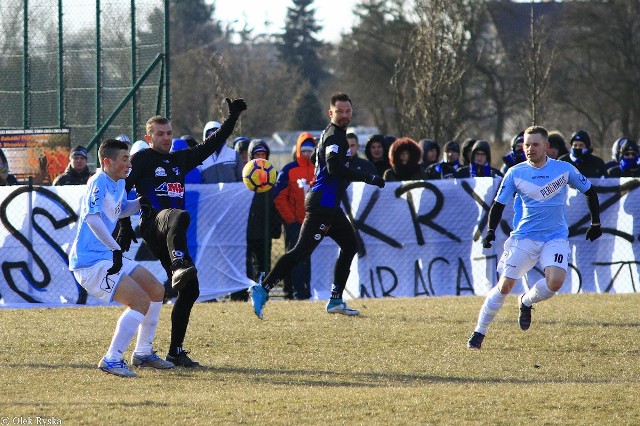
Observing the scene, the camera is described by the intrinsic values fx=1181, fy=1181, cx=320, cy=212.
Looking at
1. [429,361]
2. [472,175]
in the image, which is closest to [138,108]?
[472,175]

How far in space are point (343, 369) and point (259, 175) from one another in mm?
4731

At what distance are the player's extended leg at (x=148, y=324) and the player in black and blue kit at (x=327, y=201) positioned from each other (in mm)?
2594

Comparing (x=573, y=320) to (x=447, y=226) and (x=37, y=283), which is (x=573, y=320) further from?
(x=37, y=283)

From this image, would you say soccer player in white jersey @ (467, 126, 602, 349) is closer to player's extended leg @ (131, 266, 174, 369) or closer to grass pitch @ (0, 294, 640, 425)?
grass pitch @ (0, 294, 640, 425)

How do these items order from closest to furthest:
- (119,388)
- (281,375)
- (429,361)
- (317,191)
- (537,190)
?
(119,388), (281,375), (429,361), (537,190), (317,191)

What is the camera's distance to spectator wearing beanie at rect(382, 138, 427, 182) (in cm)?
1609

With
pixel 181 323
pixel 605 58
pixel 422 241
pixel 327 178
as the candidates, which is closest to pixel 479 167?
pixel 422 241

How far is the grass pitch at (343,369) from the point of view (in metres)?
7.46

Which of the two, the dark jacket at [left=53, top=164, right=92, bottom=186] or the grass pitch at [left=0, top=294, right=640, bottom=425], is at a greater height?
the dark jacket at [left=53, top=164, right=92, bottom=186]

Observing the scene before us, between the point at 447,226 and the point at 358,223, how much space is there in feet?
3.82

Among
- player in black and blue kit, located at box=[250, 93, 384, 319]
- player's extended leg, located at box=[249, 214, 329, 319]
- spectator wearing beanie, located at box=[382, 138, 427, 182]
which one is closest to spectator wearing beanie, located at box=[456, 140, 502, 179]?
spectator wearing beanie, located at box=[382, 138, 427, 182]

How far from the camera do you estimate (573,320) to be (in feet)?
40.0

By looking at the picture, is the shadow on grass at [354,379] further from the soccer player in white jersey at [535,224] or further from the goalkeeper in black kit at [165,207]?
the soccer player in white jersey at [535,224]

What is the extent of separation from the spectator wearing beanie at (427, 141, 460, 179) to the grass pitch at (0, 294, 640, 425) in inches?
132
